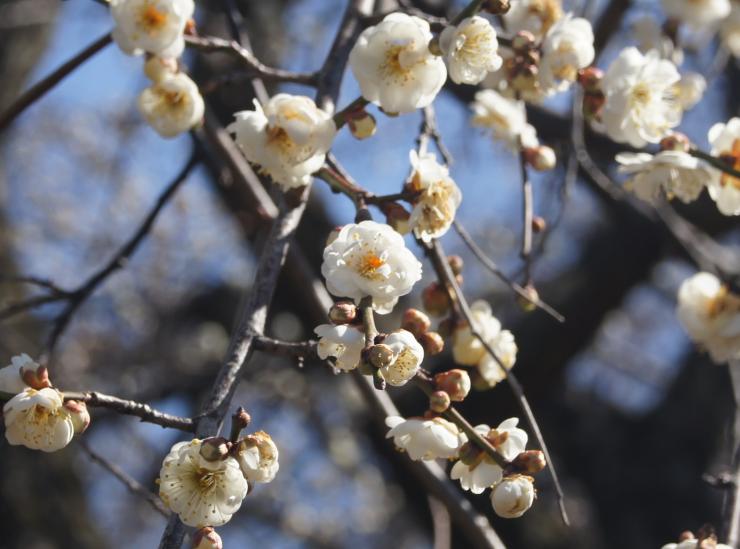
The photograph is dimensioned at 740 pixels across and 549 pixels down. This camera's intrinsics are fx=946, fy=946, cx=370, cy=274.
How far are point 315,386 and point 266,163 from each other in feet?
9.95

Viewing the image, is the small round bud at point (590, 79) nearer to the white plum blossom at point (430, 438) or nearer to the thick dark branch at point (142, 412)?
the white plum blossom at point (430, 438)

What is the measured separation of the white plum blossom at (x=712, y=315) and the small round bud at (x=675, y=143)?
1.58 ft

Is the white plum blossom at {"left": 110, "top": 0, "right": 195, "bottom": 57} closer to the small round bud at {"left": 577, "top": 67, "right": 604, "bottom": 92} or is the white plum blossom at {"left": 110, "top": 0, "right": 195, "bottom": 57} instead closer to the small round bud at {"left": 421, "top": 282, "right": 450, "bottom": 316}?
the small round bud at {"left": 421, "top": 282, "right": 450, "bottom": 316}

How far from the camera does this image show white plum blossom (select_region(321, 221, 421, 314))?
1045mm

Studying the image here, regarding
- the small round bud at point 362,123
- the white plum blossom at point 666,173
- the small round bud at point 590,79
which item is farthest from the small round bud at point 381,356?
the small round bud at point 590,79

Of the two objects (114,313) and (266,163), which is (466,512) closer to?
(266,163)

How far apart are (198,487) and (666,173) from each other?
839 mm

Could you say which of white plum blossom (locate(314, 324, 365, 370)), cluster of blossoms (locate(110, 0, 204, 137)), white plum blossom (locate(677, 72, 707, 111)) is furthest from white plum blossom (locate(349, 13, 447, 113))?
white plum blossom (locate(677, 72, 707, 111))

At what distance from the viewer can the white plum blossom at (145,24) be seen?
3.89ft

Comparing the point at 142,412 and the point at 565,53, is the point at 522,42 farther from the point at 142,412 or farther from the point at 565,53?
Result: the point at 142,412

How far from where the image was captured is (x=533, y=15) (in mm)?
1634

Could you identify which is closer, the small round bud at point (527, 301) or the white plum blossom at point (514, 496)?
the white plum blossom at point (514, 496)

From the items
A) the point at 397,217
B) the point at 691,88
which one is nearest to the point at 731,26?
the point at 691,88

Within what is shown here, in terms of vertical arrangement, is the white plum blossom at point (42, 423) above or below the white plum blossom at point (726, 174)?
below
